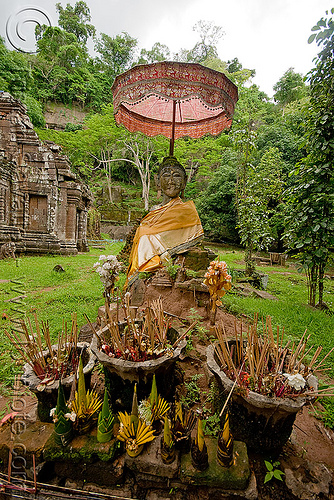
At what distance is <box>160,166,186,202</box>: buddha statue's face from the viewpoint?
4.20 m

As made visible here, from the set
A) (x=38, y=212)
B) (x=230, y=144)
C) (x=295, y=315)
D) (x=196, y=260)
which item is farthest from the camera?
(x=230, y=144)

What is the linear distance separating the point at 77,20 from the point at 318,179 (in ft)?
155

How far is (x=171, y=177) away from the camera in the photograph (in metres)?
4.21

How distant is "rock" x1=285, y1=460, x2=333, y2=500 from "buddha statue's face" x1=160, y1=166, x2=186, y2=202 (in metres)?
3.71

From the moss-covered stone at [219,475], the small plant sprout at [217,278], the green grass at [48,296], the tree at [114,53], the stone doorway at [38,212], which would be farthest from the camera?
the tree at [114,53]

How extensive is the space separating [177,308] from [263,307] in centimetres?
227

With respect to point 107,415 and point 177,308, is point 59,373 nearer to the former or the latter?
point 107,415

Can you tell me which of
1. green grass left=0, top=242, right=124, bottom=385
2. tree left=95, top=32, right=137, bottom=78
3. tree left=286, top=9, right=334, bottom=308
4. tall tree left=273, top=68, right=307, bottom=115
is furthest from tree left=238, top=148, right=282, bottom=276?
tree left=95, top=32, right=137, bottom=78

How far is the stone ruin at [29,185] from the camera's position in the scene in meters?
10.7

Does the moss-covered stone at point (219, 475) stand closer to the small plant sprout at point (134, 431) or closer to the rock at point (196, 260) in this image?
the small plant sprout at point (134, 431)

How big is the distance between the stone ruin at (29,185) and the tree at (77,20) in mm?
34959

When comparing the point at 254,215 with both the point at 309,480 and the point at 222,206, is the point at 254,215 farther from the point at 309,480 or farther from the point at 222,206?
the point at 222,206

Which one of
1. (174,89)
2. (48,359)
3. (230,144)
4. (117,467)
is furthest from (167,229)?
(230,144)

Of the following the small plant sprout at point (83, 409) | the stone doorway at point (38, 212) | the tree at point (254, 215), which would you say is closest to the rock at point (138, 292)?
the small plant sprout at point (83, 409)
